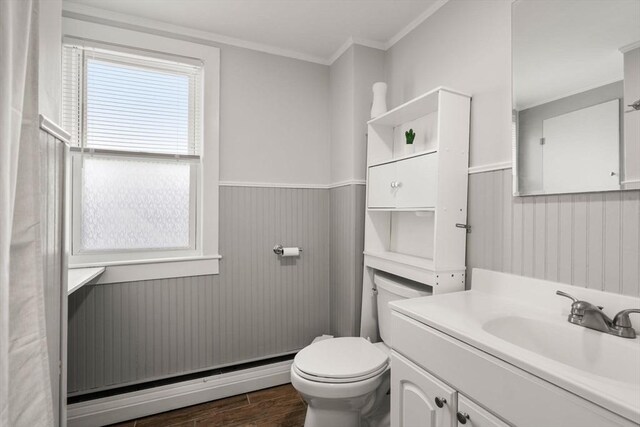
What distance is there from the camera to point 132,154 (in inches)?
72.7

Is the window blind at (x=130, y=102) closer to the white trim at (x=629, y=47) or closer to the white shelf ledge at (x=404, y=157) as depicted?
the white shelf ledge at (x=404, y=157)

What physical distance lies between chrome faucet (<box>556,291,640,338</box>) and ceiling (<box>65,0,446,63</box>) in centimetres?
158

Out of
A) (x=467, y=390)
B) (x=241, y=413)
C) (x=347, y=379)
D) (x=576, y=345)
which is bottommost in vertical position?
(x=241, y=413)

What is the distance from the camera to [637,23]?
943 millimetres

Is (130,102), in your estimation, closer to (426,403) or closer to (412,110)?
(412,110)

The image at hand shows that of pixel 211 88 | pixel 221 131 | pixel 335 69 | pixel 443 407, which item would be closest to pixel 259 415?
pixel 443 407

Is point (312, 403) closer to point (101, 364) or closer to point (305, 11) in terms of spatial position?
point (101, 364)

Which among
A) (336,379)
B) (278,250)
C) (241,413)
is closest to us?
(336,379)

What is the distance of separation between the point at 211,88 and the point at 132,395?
1.91 metres

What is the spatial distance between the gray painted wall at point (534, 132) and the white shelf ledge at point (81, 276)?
1.89 m

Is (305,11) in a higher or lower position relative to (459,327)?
higher

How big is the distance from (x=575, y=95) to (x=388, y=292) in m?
1.20

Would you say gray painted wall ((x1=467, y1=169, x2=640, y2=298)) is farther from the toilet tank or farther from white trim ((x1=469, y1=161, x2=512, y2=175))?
the toilet tank

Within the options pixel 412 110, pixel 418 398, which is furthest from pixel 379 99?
pixel 418 398
